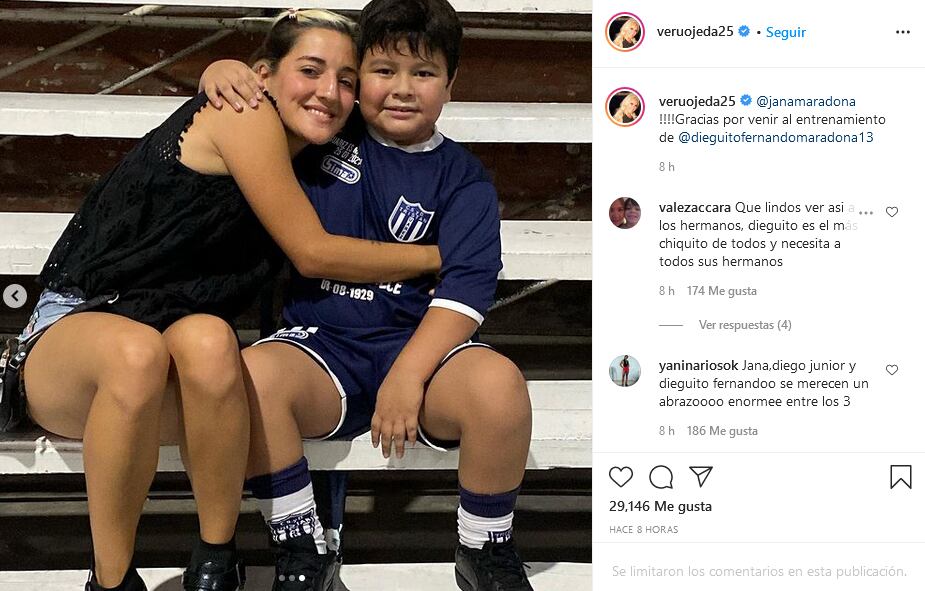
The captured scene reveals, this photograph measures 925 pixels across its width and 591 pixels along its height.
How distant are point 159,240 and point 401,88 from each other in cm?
33

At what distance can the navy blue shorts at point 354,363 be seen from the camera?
4.40 feet
